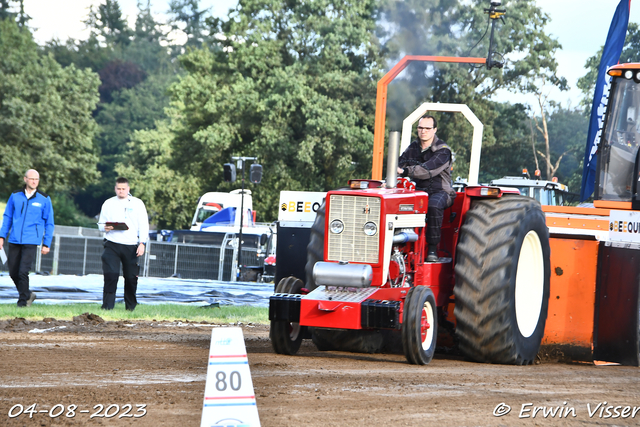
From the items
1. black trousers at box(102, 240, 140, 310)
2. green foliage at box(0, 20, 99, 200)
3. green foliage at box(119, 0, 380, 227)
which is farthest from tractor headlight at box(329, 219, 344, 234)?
green foliage at box(0, 20, 99, 200)

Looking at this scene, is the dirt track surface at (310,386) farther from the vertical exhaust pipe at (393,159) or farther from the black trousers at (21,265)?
the black trousers at (21,265)

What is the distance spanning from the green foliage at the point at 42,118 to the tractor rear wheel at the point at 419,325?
4179cm

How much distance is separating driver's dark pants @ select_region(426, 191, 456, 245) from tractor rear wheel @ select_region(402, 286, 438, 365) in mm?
712

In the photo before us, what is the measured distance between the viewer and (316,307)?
7188 millimetres

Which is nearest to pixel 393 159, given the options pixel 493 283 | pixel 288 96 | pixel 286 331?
pixel 493 283

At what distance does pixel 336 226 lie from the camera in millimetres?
7492

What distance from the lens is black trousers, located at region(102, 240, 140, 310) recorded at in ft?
39.1

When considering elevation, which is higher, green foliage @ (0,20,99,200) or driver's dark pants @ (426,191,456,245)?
green foliage @ (0,20,99,200)

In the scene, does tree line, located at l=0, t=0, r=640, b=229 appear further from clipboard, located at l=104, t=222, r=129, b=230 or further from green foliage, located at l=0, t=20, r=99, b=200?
clipboard, located at l=104, t=222, r=129, b=230

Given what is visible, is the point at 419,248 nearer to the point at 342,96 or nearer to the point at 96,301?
the point at 96,301

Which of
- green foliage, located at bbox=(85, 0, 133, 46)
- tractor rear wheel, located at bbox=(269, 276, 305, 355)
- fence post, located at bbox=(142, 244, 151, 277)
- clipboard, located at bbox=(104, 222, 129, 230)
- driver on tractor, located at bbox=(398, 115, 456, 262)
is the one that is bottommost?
fence post, located at bbox=(142, 244, 151, 277)

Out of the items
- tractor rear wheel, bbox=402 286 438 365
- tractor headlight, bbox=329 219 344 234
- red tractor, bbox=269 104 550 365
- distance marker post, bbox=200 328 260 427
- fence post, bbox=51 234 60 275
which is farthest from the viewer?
fence post, bbox=51 234 60 275

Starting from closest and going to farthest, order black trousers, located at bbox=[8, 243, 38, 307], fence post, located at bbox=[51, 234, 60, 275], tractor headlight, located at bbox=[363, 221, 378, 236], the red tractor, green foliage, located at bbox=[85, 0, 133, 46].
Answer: the red tractor < tractor headlight, located at bbox=[363, 221, 378, 236] < black trousers, located at bbox=[8, 243, 38, 307] < fence post, located at bbox=[51, 234, 60, 275] < green foliage, located at bbox=[85, 0, 133, 46]

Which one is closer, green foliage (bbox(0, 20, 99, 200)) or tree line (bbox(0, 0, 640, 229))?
tree line (bbox(0, 0, 640, 229))
